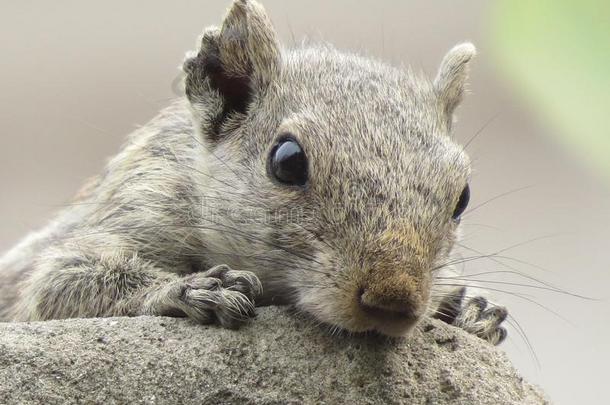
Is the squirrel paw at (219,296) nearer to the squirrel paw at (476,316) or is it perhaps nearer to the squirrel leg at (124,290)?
the squirrel leg at (124,290)

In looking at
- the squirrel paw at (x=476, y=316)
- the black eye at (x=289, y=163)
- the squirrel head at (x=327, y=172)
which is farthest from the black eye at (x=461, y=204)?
the black eye at (x=289, y=163)

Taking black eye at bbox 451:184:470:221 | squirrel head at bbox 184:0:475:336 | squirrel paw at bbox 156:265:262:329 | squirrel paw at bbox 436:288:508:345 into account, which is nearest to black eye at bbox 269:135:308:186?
squirrel head at bbox 184:0:475:336

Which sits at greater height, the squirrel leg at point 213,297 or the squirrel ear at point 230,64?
the squirrel ear at point 230,64

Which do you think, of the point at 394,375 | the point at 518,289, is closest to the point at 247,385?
the point at 394,375

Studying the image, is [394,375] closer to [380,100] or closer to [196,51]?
[380,100]

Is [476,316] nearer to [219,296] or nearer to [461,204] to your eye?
[461,204]
